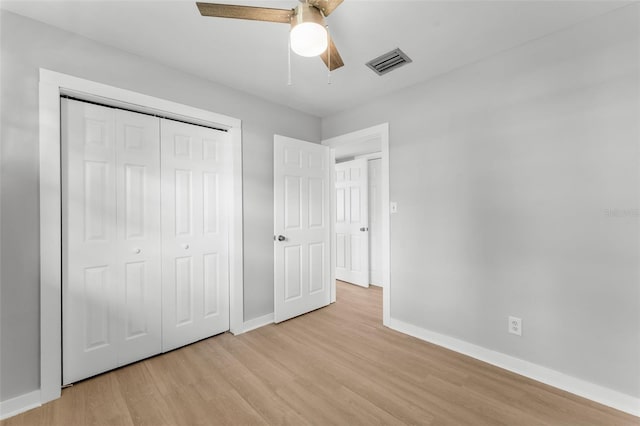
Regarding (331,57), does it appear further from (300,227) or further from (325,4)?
(300,227)

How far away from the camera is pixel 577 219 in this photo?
6.09 feet

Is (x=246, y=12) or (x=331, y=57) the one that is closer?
(x=246, y=12)

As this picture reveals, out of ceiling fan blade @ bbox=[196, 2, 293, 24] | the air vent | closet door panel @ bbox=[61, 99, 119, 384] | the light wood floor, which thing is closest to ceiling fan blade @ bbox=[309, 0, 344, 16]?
ceiling fan blade @ bbox=[196, 2, 293, 24]

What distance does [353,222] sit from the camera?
15.4ft

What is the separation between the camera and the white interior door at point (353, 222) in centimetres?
449

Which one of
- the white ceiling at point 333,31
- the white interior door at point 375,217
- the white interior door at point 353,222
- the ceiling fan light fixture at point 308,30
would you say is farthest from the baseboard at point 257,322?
the ceiling fan light fixture at point 308,30

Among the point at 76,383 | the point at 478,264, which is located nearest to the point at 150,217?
the point at 76,383

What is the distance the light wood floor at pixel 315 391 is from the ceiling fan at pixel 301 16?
6.90 feet

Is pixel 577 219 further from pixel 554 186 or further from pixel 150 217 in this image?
pixel 150 217

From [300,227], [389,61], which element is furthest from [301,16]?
[300,227]

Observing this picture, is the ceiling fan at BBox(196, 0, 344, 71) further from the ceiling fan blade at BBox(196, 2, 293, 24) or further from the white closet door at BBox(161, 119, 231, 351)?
the white closet door at BBox(161, 119, 231, 351)

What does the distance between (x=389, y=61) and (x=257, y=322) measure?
286 centimetres

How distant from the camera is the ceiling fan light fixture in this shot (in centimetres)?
128

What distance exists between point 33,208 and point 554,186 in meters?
3.58
